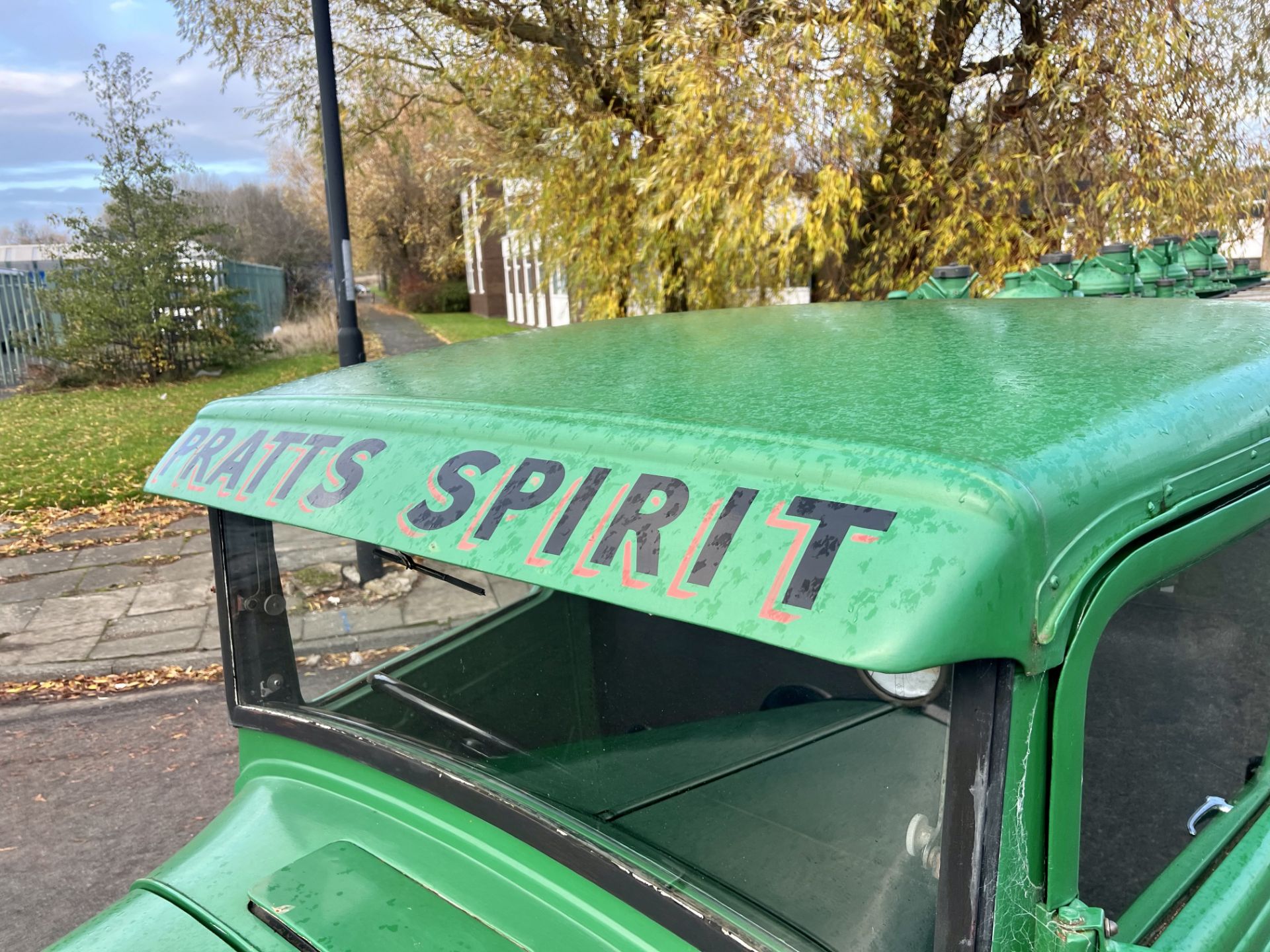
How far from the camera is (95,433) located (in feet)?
39.9

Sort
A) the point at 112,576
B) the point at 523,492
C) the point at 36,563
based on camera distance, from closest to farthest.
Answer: the point at 523,492
the point at 112,576
the point at 36,563

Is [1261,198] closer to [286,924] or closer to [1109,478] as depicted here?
[1109,478]

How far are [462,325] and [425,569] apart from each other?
28.7m

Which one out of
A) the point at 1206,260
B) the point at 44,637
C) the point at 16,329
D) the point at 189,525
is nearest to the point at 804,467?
the point at 1206,260

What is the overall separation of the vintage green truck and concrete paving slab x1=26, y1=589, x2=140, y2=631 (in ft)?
16.7

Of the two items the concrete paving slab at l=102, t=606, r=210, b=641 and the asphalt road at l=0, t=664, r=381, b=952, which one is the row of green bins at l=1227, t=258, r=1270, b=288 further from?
the concrete paving slab at l=102, t=606, r=210, b=641

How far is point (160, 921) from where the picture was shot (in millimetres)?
1469

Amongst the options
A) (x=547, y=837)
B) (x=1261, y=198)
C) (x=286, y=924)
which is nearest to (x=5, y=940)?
(x=286, y=924)

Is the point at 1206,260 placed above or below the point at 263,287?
above

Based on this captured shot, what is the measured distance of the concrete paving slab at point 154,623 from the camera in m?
6.00

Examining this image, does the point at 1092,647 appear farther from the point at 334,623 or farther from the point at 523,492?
the point at 334,623

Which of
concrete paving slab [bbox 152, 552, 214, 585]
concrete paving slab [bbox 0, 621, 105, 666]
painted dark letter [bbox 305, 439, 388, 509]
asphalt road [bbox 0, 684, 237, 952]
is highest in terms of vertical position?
painted dark letter [bbox 305, 439, 388, 509]

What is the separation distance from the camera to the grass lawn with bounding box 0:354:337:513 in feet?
30.6

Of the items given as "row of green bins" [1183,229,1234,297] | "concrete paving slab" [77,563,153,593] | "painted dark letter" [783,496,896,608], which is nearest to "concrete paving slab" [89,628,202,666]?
"concrete paving slab" [77,563,153,593]
